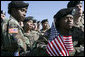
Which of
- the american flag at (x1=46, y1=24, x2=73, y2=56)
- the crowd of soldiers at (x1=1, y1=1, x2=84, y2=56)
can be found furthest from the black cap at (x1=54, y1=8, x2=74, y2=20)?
the american flag at (x1=46, y1=24, x2=73, y2=56)

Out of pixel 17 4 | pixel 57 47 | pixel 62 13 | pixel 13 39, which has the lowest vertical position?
pixel 57 47

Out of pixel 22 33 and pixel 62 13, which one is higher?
pixel 62 13

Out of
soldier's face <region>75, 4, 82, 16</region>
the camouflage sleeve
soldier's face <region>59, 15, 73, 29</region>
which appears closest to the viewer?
the camouflage sleeve

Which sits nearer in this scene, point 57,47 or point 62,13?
point 57,47

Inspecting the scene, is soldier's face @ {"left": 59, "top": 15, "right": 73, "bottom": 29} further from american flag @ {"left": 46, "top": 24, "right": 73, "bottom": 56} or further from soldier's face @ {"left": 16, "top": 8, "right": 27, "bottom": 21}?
soldier's face @ {"left": 16, "top": 8, "right": 27, "bottom": 21}

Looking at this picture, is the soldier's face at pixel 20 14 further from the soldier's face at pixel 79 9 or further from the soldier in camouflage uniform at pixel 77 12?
the soldier's face at pixel 79 9

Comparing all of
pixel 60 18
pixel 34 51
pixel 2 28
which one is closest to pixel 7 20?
pixel 2 28

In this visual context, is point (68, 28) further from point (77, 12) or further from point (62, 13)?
point (77, 12)

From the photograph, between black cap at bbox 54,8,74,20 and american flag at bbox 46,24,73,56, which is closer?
american flag at bbox 46,24,73,56

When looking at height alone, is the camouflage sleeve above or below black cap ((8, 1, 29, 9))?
below

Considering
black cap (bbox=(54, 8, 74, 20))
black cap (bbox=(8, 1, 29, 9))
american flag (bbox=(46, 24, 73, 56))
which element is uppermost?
black cap (bbox=(8, 1, 29, 9))

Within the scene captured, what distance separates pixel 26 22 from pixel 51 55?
4088 millimetres

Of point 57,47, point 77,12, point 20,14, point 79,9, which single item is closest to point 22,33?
point 20,14

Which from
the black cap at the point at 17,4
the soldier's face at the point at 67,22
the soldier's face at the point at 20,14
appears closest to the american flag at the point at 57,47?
the soldier's face at the point at 67,22
